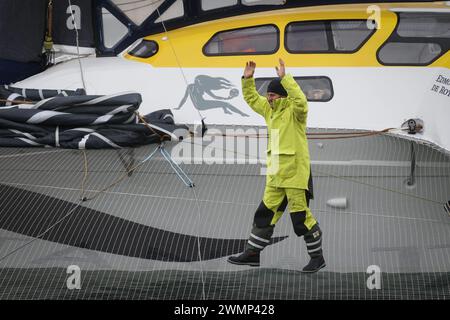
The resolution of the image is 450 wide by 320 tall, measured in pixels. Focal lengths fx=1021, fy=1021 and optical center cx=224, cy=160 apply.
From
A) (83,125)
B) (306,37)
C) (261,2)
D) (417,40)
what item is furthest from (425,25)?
(83,125)

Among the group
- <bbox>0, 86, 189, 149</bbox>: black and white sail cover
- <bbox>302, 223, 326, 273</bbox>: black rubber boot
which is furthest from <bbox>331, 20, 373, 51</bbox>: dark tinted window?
<bbox>302, 223, 326, 273</bbox>: black rubber boot

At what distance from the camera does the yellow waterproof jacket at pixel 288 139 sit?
5199 millimetres

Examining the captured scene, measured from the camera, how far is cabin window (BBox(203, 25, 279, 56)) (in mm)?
6781

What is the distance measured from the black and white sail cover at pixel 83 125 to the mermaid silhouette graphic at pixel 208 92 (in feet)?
Answer: 1.30

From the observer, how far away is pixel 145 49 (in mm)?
7062

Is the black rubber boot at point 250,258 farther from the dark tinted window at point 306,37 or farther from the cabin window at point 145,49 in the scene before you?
the cabin window at point 145,49

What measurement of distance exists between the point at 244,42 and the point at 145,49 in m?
0.72

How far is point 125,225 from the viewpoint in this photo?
5.67m

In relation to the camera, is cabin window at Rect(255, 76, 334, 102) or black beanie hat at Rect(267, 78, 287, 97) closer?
black beanie hat at Rect(267, 78, 287, 97)

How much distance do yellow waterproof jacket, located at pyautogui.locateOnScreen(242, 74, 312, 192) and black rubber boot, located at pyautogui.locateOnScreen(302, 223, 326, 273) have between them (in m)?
0.25

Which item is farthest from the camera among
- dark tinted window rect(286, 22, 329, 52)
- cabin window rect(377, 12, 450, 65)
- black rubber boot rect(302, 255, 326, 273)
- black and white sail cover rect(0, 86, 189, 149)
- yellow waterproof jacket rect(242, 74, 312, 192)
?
dark tinted window rect(286, 22, 329, 52)

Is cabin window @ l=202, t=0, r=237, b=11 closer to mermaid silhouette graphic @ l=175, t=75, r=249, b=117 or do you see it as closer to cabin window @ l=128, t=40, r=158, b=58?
cabin window @ l=128, t=40, r=158, b=58
